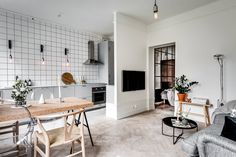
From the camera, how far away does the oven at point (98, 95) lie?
5.02m

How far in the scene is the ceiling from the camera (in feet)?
10.9

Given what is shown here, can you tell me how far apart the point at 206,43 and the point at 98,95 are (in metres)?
3.71

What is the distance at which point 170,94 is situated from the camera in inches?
191

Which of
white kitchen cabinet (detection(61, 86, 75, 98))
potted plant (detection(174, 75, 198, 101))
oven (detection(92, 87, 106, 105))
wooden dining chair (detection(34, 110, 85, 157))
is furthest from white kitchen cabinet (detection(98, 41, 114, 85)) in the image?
wooden dining chair (detection(34, 110, 85, 157))

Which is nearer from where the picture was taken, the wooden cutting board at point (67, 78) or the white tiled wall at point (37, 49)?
the white tiled wall at point (37, 49)

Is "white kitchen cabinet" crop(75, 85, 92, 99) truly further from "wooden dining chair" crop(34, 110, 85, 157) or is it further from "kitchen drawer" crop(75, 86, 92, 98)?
"wooden dining chair" crop(34, 110, 85, 157)

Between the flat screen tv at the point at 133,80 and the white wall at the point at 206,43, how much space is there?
3.74 ft

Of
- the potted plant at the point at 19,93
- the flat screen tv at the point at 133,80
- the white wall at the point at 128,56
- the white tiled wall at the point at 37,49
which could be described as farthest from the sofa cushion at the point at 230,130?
the white tiled wall at the point at 37,49

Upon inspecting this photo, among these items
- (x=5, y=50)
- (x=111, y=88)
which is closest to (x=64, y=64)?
(x=5, y=50)

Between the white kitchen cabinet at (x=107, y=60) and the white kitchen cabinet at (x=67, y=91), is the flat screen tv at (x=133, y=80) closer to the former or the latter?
the white kitchen cabinet at (x=107, y=60)

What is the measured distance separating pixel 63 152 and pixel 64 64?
3312 mm

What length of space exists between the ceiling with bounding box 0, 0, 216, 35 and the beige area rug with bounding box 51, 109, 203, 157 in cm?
296

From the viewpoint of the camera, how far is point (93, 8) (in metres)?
3.61

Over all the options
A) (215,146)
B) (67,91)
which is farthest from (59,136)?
(67,91)
